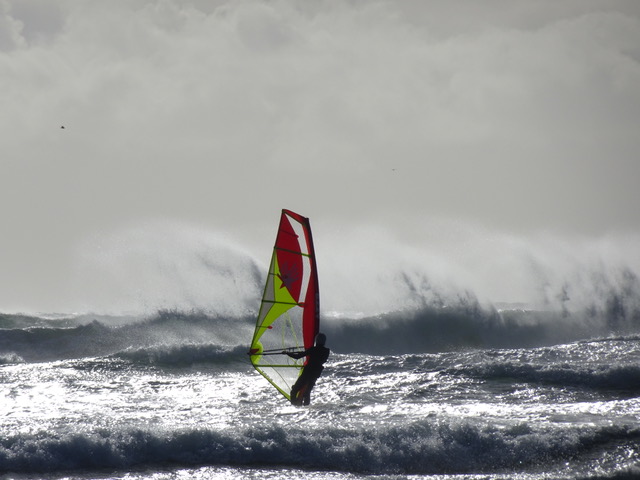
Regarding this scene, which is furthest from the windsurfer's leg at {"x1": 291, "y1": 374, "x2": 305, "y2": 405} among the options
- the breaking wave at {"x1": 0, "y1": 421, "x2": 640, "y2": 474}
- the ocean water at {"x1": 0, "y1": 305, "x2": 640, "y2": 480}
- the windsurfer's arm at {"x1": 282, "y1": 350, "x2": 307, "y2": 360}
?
the breaking wave at {"x1": 0, "y1": 421, "x2": 640, "y2": 474}

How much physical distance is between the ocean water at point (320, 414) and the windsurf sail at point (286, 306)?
83 cm

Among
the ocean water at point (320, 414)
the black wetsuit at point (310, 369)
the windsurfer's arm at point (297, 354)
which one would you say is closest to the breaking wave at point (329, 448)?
the ocean water at point (320, 414)

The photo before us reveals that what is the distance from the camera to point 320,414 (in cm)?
973

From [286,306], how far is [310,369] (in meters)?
0.88

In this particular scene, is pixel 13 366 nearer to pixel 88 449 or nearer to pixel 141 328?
pixel 141 328

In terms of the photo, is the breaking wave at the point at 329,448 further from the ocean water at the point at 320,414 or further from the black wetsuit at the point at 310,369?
the black wetsuit at the point at 310,369

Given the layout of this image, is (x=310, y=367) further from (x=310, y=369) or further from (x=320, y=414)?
(x=320, y=414)

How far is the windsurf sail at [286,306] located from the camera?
31.2 feet

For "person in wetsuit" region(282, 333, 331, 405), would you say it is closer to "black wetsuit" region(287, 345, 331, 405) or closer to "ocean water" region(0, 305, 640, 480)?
"black wetsuit" region(287, 345, 331, 405)

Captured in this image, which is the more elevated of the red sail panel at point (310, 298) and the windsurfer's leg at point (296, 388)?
the red sail panel at point (310, 298)

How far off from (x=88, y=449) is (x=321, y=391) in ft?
13.4

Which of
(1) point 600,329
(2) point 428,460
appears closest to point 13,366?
(2) point 428,460

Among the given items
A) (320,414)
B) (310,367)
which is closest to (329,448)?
(320,414)

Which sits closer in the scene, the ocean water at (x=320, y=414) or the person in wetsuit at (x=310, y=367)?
the ocean water at (x=320, y=414)
